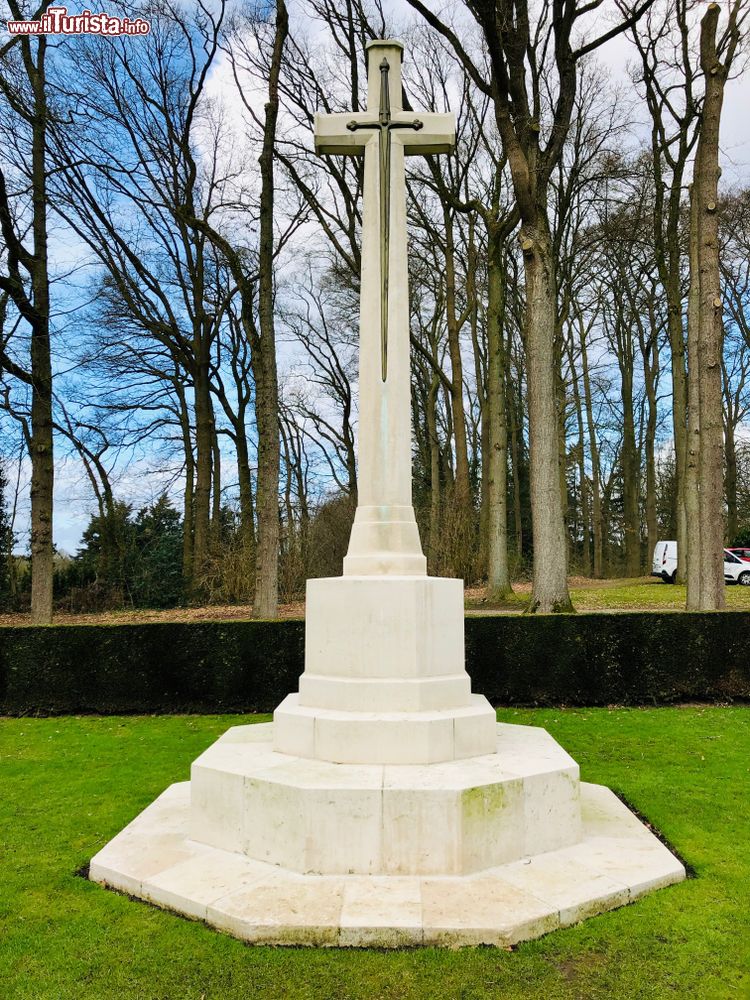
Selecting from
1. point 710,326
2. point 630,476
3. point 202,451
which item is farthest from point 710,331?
point 630,476

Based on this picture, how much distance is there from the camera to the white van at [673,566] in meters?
21.9

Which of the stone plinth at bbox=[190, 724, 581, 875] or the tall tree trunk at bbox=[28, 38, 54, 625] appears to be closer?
the stone plinth at bbox=[190, 724, 581, 875]

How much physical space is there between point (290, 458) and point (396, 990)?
27.4 meters

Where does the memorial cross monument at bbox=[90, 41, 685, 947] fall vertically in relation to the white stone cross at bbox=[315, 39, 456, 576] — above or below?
below

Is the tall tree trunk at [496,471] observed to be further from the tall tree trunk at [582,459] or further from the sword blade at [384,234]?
the sword blade at [384,234]

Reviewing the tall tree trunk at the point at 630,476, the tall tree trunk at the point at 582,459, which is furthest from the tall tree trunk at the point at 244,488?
the tall tree trunk at the point at 630,476

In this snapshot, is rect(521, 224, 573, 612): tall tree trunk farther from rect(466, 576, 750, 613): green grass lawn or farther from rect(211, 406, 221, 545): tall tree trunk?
rect(211, 406, 221, 545): tall tree trunk

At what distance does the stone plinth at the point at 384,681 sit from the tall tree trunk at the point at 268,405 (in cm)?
758

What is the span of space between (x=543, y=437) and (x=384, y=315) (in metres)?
6.47

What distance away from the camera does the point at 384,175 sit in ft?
18.0

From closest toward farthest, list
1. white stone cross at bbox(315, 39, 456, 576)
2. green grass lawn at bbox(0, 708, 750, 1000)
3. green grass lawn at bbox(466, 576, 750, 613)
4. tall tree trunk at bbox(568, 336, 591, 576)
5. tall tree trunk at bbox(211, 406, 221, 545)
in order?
green grass lawn at bbox(0, 708, 750, 1000), white stone cross at bbox(315, 39, 456, 576), green grass lawn at bbox(466, 576, 750, 613), tall tree trunk at bbox(211, 406, 221, 545), tall tree trunk at bbox(568, 336, 591, 576)

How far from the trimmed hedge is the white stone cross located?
468cm

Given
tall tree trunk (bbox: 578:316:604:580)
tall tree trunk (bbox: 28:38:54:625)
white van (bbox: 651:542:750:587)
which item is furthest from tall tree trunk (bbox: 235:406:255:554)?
tall tree trunk (bbox: 578:316:604:580)

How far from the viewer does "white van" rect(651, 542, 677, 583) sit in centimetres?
2184
